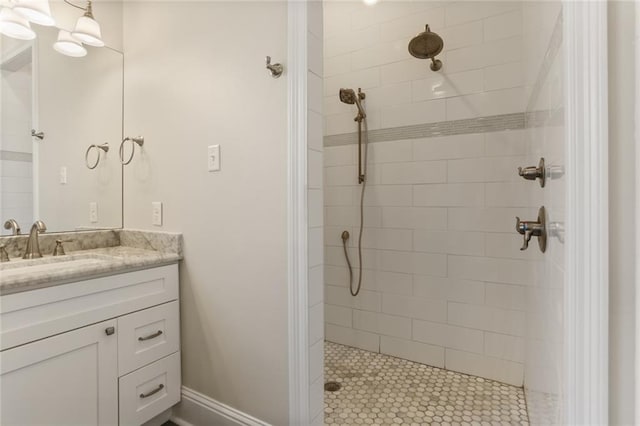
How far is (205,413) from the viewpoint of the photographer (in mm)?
1541

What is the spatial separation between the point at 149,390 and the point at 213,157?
1.13 metres

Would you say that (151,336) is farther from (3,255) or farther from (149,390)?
(3,255)

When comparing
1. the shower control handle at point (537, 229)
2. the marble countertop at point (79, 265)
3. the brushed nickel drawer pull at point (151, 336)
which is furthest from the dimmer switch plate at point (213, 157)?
the shower control handle at point (537, 229)

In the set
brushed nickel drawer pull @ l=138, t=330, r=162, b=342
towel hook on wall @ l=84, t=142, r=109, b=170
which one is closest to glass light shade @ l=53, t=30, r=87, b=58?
towel hook on wall @ l=84, t=142, r=109, b=170

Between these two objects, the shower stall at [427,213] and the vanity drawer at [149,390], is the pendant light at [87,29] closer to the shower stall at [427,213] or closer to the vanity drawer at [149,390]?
the shower stall at [427,213]

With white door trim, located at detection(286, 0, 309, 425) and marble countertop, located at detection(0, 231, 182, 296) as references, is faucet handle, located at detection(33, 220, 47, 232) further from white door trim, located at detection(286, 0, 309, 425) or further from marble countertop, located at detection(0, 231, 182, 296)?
white door trim, located at detection(286, 0, 309, 425)

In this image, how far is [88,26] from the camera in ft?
5.62

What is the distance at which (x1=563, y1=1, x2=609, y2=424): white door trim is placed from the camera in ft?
1.71

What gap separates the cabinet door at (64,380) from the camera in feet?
3.57

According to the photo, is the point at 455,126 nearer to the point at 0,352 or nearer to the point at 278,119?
the point at 278,119

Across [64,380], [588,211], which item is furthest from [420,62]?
[64,380]

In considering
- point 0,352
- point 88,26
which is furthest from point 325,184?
point 0,352

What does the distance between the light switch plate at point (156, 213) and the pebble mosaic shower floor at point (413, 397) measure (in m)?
1.36

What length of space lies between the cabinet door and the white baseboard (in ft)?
1.09
